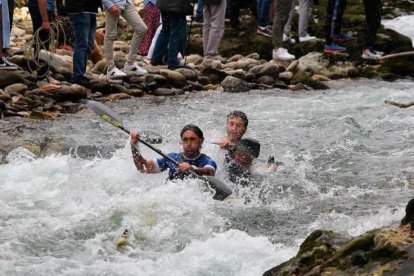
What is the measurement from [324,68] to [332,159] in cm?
495

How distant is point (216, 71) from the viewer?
11758 millimetres

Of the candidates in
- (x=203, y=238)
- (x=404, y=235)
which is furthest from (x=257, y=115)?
(x=404, y=235)

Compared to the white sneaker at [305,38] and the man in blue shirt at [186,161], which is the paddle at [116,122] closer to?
the man in blue shirt at [186,161]

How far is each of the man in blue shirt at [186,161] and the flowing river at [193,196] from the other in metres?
0.11

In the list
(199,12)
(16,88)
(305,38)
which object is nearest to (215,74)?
(305,38)

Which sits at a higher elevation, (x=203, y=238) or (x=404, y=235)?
(x=404, y=235)

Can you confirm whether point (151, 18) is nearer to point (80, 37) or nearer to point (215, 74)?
point (215, 74)

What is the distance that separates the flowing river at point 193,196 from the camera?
488cm

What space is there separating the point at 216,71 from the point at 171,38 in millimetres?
1301

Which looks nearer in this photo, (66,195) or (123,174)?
(66,195)

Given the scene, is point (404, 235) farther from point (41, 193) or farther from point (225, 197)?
point (41, 193)

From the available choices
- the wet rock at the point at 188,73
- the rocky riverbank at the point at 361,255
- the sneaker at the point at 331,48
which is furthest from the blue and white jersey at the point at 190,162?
the sneaker at the point at 331,48

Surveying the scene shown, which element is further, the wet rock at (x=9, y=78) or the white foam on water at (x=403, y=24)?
the white foam on water at (x=403, y=24)

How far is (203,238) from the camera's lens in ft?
Answer: 17.3
